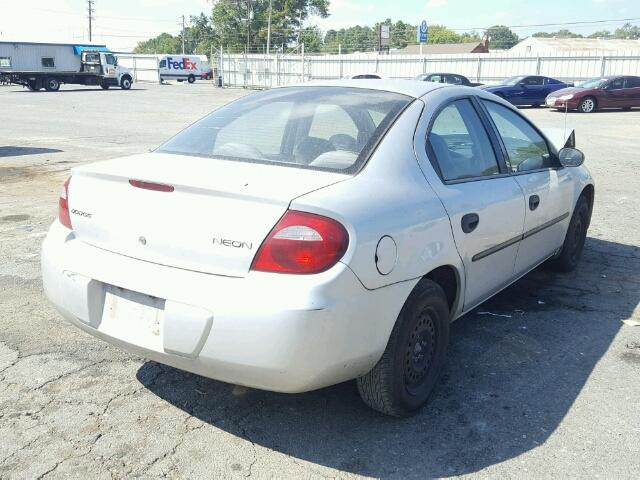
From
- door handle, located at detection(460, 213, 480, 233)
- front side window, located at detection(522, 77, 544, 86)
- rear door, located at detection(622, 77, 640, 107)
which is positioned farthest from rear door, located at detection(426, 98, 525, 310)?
rear door, located at detection(622, 77, 640, 107)

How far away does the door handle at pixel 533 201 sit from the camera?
4.21 m

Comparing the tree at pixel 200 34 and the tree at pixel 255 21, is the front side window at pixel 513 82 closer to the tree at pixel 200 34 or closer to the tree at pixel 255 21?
the tree at pixel 255 21

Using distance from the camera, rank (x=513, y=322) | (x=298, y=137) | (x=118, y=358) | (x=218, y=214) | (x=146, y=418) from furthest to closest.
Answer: (x=513, y=322)
(x=118, y=358)
(x=298, y=137)
(x=146, y=418)
(x=218, y=214)

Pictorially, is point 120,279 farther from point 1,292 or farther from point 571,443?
point 1,292

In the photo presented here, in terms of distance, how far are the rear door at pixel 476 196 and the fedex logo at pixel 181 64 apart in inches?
2410

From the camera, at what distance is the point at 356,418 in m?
3.19

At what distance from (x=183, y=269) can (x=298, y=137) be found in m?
1.15

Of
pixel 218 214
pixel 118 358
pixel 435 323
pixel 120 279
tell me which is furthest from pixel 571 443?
pixel 118 358

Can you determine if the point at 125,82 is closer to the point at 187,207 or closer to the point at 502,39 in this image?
the point at 187,207

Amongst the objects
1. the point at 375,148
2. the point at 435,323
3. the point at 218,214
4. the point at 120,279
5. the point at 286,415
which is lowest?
the point at 286,415

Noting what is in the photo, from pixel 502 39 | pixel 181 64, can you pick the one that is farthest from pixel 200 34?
pixel 502 39

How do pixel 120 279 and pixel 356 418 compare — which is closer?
pixel 120 279

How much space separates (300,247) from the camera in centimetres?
257

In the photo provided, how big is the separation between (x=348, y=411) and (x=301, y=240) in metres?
1.12
